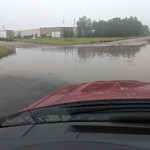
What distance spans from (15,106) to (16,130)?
5278 millimetres

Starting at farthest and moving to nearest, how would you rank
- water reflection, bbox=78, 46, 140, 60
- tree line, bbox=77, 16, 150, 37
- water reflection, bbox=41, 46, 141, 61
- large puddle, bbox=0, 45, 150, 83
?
tree line, bbox=77, 16, 150, 37, water reflection, bbox=78, 46, 140, 60, water reflection, bbox=41, 46, 141, 61, large puddle, bbox=0, 45, 150, 83

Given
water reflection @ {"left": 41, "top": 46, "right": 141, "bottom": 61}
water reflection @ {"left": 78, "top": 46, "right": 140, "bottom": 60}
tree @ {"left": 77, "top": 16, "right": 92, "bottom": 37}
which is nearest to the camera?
water reflection @ {"left": 41, "top": 46, "right": 141, "bottom": 61}

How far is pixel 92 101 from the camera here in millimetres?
2203

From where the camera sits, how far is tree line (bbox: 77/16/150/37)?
336 feet

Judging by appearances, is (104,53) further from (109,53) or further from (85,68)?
(85,68)

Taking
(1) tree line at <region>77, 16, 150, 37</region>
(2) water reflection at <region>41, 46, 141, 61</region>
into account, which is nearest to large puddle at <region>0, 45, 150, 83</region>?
(2) water reflection at <region>41, 46, 141, 61</region>

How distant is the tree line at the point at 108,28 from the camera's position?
103 meters

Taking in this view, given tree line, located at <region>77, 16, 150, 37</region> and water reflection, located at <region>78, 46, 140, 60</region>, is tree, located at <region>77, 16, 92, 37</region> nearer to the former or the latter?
tree line, located at <region>77, 16, 150, 37</region>

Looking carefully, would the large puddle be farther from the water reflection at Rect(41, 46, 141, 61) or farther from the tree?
the tree

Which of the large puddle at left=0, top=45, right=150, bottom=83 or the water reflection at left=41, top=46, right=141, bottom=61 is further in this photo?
the water reflection at left=41, top=46, right=141, bottom=61

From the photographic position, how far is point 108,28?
104188 millimetres

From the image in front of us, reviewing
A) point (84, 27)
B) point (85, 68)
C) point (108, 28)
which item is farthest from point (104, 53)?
point (84, 27)

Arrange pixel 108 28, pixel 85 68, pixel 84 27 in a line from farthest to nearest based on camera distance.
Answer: pixel 84 27 < pixel 108 28 < pixel 85 68

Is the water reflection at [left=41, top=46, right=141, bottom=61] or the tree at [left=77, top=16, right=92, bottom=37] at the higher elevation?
the tree at [left=77, top=16, right=92, bottom=37]
